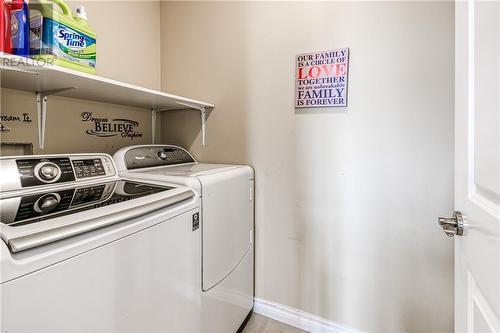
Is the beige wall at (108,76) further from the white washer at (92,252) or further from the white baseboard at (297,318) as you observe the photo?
the white baseboard at (297,318)

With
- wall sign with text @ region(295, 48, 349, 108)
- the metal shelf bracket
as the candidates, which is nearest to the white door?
wall sign with text @ region(295, 48, 349, 108)

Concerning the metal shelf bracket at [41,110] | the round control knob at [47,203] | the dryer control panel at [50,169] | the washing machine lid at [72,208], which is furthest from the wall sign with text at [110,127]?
the round control knob at [47,203]

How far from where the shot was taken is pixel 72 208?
0.78 m

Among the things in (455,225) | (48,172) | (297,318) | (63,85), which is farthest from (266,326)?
(63,85)

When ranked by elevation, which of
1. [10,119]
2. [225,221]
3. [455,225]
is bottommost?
[225,221]

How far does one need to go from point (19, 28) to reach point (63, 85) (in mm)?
285

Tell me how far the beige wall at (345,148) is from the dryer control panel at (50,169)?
2.45ft

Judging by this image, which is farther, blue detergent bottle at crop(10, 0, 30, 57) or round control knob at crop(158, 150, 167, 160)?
round control knob at crop(158, 150, 167, 160)

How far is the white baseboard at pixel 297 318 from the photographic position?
1.53 meters

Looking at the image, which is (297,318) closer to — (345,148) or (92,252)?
(345,148)

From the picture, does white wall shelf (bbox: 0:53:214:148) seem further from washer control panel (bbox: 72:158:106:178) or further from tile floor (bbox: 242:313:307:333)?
tile floor (bbox: 242:313:307:333)

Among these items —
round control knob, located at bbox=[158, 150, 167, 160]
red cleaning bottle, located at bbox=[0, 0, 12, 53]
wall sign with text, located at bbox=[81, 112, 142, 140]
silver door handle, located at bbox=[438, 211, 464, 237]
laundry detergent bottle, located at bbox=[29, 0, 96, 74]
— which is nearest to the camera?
silver door handle, located at bbox=[438, 211, 464, 237]

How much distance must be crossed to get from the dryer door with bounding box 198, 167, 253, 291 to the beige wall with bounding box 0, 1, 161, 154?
91 centimetres

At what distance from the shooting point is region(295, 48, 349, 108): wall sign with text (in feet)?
4.69
